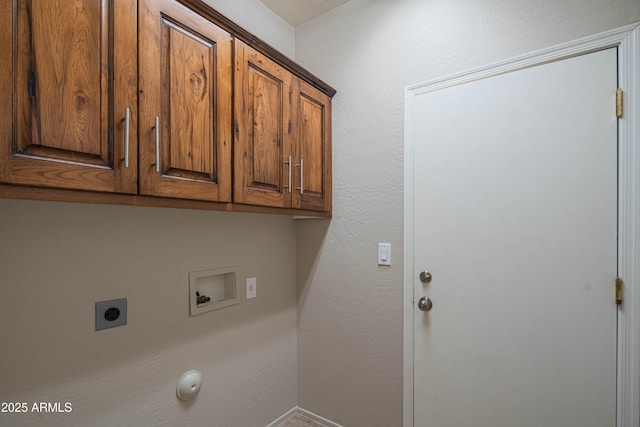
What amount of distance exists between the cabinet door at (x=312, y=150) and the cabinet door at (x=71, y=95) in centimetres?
81

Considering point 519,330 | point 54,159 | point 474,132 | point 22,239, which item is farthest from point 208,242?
point 519,330

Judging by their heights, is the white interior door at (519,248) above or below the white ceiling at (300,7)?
below

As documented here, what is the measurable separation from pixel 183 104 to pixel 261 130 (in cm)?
38

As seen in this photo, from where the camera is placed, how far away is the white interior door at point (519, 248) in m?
1.21

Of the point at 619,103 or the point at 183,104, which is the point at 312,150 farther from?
the point at 619,103

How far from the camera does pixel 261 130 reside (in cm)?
141

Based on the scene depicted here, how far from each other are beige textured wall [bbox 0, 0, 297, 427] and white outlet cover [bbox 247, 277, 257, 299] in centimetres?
3

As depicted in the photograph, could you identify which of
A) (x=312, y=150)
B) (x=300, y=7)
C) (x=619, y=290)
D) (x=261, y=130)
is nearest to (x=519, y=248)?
(x=619, y=290)

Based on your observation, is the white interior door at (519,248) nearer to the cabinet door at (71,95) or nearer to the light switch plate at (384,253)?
the light switch plate at (384,253)

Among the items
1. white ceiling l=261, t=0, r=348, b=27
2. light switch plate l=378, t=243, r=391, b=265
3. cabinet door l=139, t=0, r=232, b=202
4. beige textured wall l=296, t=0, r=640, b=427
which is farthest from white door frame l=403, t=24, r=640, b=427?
cabinet door l=139, t=0, r=232, b=202

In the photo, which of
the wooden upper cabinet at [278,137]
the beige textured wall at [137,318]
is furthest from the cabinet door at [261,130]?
the beige textured wall at [137,318]

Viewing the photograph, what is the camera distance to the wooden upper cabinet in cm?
131

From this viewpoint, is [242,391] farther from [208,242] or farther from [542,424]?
[542,424]

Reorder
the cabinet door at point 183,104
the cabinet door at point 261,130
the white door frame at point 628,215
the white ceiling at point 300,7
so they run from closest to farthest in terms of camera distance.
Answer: the cabinet door at point 183,104 → the white door frame at point 628,215 → the cabinet door at point 261,130 → the white ceiling at point 300,7
